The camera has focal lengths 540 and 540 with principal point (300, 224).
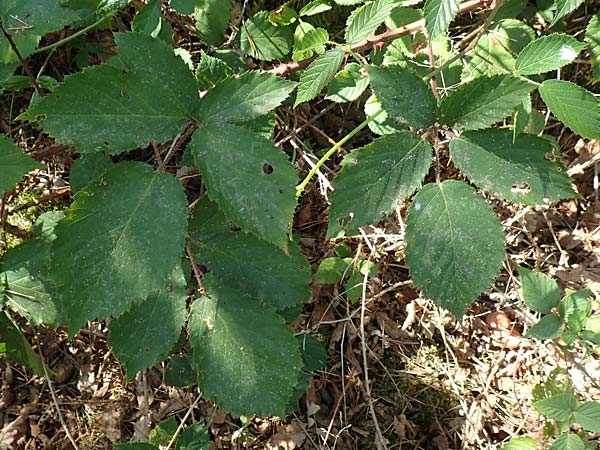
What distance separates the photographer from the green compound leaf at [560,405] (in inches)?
62.0

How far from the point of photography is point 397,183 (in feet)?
4.23

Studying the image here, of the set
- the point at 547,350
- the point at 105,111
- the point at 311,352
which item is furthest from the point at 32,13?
the point at 547,350

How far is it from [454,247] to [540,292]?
0.62 metres

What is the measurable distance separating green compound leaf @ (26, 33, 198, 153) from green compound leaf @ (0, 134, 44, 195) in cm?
21

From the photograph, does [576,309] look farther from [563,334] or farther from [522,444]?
[522,444]

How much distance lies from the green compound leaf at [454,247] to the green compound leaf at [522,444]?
0.82m

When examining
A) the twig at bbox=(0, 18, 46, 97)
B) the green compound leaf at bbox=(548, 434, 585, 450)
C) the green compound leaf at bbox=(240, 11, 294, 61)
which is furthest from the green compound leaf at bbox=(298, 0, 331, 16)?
the green compound leaf at bbox=(548, 434, 585, 450)

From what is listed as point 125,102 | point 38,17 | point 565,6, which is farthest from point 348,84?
point 38,17

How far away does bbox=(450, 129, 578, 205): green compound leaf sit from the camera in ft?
4.13

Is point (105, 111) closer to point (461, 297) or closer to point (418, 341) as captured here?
point (461, 297)

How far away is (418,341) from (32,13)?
1.72 metres

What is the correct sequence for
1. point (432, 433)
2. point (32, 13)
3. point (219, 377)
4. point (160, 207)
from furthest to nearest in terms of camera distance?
point (432, 433), point (32, 13), point (219, 377), point (160, 207)

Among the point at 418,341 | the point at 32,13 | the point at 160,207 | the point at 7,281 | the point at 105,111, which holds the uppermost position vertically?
the point at 32,13

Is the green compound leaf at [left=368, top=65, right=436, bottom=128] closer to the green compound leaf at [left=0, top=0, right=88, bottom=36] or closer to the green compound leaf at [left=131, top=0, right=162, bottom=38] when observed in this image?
the green compound leaf at [left=131, top=0, right=162, bottom=38]
